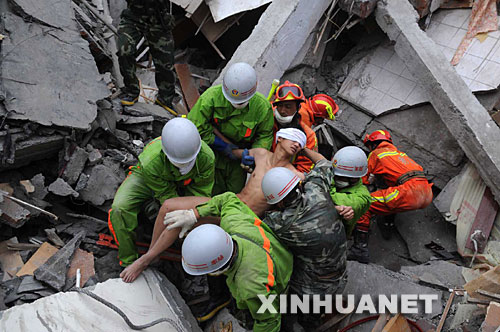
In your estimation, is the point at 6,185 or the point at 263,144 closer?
the point at 6,185

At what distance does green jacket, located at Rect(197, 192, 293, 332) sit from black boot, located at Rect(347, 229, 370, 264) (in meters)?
1.76

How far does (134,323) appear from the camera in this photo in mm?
3000

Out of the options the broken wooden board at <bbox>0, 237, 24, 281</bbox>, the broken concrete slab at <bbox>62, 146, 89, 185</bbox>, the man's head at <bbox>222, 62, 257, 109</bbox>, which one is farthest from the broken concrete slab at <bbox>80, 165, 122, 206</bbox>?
the man's head at <bbox>222, 62, 257, 109</bbox>

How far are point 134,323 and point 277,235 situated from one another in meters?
1.30

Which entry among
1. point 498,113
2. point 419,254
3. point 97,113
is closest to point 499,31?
point 498,113

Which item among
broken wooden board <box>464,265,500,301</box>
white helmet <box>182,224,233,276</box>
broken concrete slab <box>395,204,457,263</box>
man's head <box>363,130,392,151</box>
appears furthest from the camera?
broken concrete slab <box>395,204,457,263</box>

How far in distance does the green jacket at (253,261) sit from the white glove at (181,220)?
0.32ft

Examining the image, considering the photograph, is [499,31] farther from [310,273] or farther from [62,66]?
[62,66]

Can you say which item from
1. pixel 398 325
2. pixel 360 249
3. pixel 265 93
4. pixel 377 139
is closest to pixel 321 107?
pixel 377 139

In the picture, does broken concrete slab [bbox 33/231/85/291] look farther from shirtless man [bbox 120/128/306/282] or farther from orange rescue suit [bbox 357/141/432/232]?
orange rescue suit [bbox 357/141/432/232]

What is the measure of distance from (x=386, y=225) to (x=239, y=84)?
3.03 m

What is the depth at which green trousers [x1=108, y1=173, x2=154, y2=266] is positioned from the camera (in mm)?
3617

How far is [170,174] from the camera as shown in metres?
3.55

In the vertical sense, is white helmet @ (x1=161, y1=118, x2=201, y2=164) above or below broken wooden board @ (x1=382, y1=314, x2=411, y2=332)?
above
